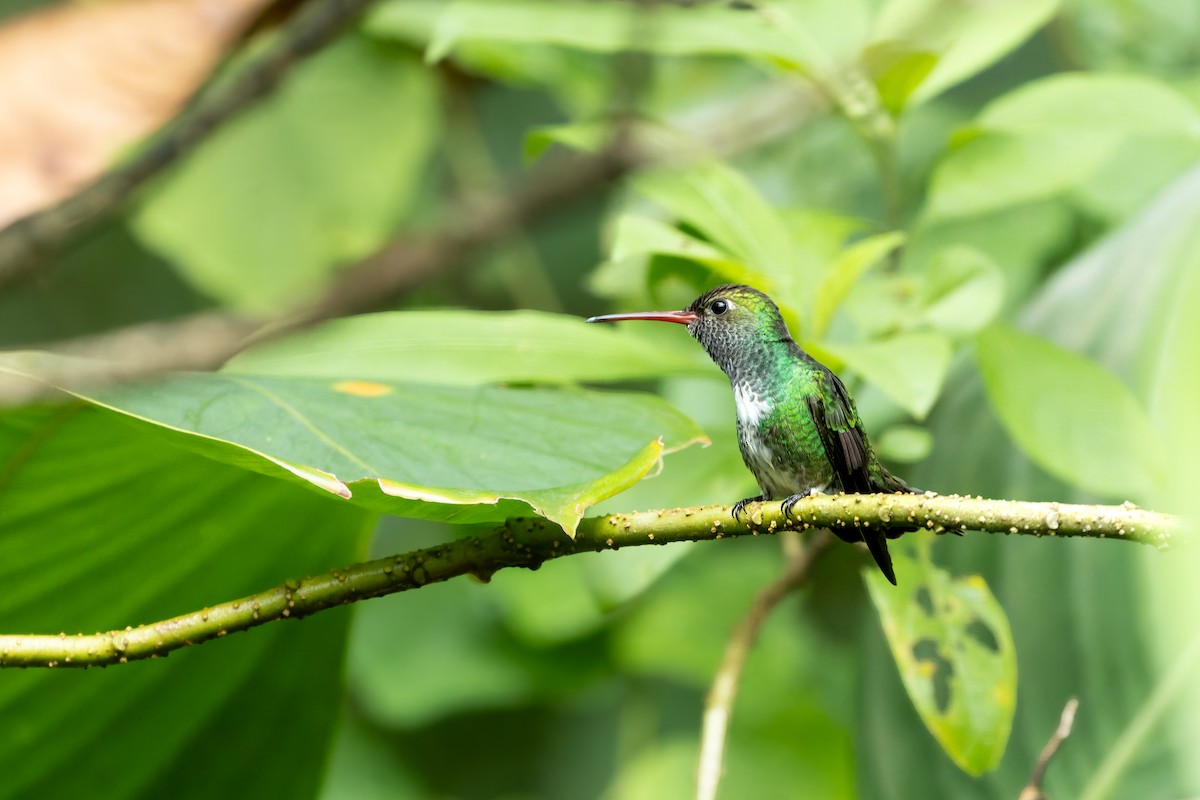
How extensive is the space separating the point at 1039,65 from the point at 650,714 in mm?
1597

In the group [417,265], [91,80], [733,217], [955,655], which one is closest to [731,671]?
[955,655]

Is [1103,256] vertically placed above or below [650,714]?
above

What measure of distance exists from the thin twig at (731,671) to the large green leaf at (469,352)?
0.26 m

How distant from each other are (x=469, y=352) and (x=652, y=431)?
0.91 feet

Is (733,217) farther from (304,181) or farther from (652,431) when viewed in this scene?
(304,181)

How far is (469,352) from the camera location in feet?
3.56

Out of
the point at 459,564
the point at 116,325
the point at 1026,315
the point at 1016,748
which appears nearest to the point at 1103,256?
the point at 1026,315

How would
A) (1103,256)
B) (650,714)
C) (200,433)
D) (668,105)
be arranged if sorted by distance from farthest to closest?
(668,105) → (650,714) → (1103,256) → (200,433)

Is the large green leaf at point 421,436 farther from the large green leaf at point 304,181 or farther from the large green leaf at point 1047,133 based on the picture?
the large green leaf at point 304,181

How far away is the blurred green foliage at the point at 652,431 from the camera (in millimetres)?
818

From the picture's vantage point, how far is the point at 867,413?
1.37 meters

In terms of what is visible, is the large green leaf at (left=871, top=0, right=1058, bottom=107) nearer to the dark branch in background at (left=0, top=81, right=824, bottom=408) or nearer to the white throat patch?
the white throat patch

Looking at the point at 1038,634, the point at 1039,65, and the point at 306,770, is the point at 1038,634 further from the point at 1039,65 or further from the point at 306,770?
the point at 1039,65

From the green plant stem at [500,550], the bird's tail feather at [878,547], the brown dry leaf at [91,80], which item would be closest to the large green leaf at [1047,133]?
the bird's tail feather at [878,547]
